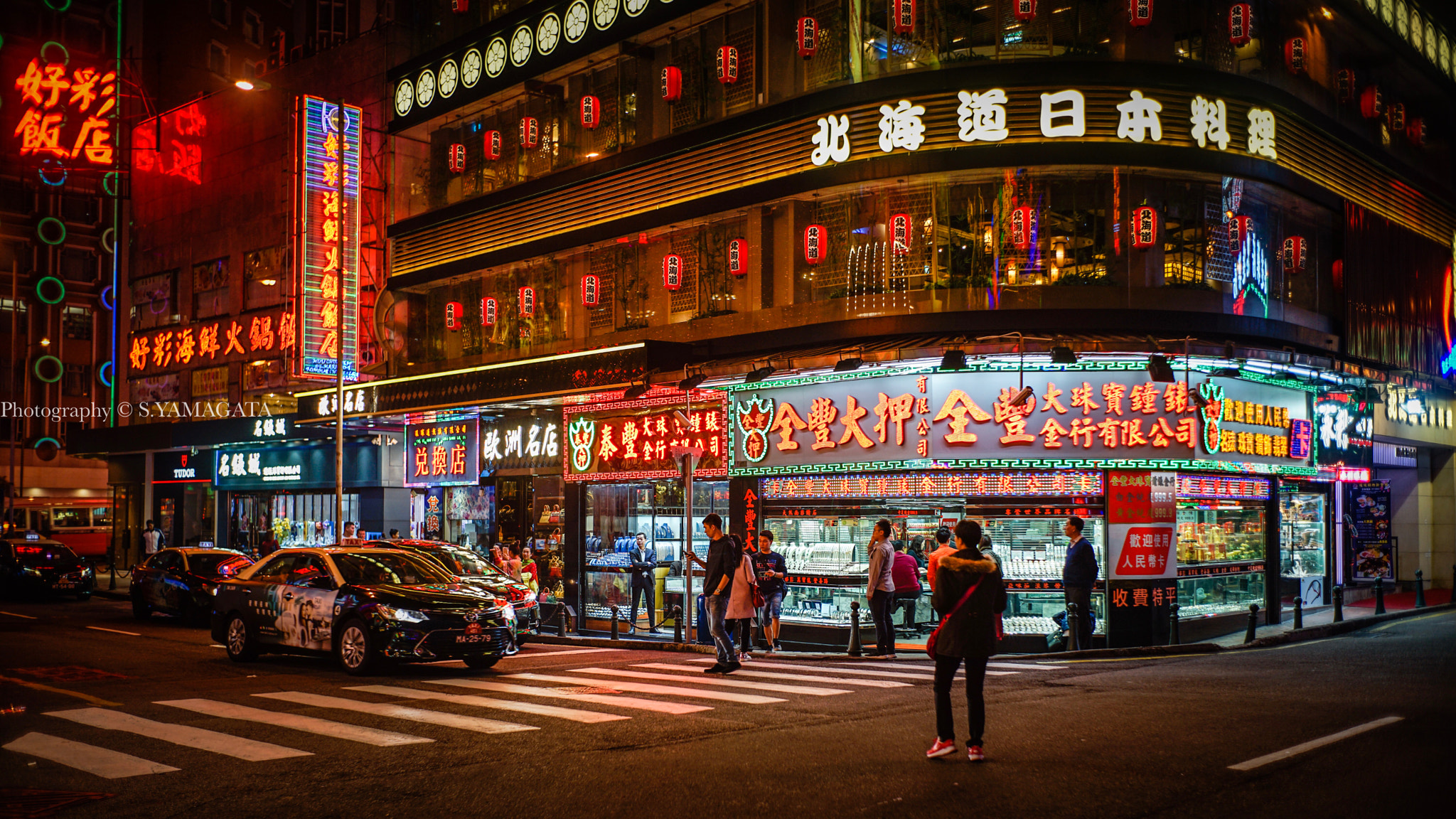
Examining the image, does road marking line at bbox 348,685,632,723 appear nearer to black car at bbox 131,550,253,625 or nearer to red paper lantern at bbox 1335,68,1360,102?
black car at bbox 131,550,253,625

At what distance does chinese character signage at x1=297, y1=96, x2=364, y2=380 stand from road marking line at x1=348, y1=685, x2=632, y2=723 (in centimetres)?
1764

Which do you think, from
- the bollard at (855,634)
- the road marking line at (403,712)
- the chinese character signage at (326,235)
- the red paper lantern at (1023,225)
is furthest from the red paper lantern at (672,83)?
the road marking line at (403,712)

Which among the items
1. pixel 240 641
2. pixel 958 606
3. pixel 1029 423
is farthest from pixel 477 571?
pixel 958 606

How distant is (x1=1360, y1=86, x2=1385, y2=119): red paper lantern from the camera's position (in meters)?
24.7

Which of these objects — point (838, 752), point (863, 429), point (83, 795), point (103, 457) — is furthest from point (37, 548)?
point (838, 752)

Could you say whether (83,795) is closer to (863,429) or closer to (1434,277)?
(863,429)

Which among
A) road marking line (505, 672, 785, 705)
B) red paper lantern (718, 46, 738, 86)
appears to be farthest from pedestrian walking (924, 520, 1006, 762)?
red paper lantern (718, 46, 738, 86)

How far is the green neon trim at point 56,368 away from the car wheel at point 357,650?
2115 inches

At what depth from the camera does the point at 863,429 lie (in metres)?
20.4

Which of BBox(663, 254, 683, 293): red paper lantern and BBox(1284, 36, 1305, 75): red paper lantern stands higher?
BBox(1284, 36, 1305, 75): red paper lantern

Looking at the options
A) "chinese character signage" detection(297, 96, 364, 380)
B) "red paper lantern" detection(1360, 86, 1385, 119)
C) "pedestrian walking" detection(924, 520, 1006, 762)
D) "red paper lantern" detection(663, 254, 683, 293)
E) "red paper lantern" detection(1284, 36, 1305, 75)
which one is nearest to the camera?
"pedestrian walking" detection(924, 520, 1006, 762)

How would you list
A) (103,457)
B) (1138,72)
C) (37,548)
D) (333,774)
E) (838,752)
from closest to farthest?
(333,774)
(838,752)
(1138,72)
(37,548)
(103,457)

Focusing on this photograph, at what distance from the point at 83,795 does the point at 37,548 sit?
27.0 m

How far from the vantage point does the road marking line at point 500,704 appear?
11.2 meters
